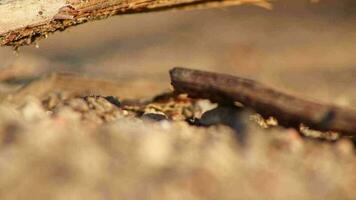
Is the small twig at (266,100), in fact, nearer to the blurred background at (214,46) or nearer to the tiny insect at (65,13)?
the tiny insect at (65,13)

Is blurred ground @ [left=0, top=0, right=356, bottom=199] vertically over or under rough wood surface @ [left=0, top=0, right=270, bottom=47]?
under

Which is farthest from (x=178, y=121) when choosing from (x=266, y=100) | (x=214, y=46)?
(x=214, y=46)

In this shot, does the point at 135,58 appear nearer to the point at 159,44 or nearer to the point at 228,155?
the point at 159,44

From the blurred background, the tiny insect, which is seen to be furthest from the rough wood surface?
the blurred background

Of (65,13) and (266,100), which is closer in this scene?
(266,100)

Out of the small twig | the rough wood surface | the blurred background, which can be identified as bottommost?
the blurred background

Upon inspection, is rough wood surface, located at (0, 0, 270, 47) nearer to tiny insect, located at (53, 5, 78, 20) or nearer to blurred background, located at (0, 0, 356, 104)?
tiny insect, located at (53, 5, 78, 20)

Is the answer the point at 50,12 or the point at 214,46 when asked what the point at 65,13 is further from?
the point at 214,46
